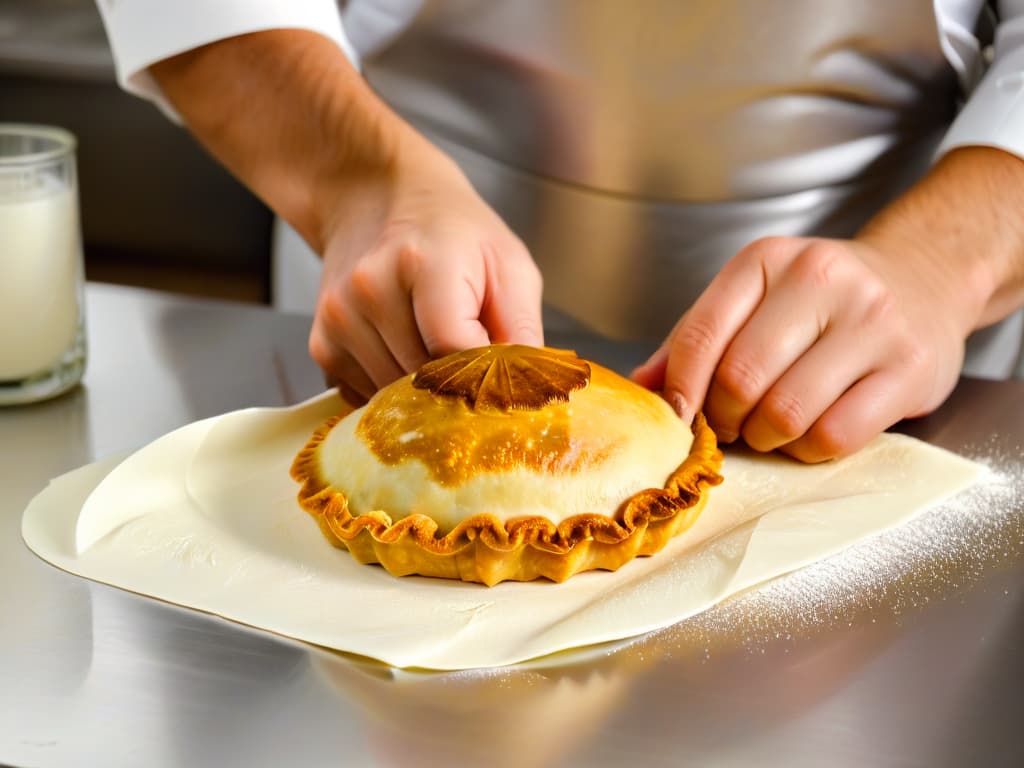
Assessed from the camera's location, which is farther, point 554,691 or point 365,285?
point 365,285

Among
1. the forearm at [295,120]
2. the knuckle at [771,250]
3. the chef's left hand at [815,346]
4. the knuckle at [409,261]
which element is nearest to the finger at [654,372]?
the chef's left hand at [815,346]

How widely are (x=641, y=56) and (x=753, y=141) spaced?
0.54 feet

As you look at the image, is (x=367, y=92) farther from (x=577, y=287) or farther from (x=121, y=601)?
(x=121, y=601)

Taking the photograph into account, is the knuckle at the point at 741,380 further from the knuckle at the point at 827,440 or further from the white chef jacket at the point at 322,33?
the white chef jacket at the point at 322,33

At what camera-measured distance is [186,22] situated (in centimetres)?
125

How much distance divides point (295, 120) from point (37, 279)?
13.5 inches

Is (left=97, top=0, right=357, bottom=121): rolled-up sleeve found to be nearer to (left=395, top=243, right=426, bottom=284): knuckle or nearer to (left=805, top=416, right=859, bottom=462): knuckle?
(left=395, top=243, right=426, bottom=284): knuckle

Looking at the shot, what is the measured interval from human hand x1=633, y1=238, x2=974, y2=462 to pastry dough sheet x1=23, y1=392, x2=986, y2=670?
33 millimetres

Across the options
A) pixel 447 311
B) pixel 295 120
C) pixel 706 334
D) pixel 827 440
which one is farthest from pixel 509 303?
pixel 295 120

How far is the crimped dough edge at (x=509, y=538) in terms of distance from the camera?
0.77m

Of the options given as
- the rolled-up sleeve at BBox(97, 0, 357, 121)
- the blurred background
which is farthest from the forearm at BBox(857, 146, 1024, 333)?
the blurred background

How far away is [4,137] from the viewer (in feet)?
3.69

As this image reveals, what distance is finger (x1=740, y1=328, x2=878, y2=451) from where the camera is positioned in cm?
95

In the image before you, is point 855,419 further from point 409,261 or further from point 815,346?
point 409,261
